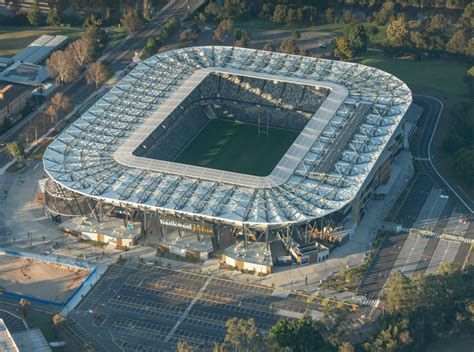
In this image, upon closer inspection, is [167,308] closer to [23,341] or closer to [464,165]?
[23,341]

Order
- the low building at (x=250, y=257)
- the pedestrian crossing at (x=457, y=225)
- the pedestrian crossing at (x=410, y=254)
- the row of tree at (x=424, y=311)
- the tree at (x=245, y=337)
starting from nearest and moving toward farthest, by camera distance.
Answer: the tree at (x=245, y=337)
the row of tree at (x=424, y=311)
the low building at (x=250, y=257)
the pedestrian crossing at (x=410, y=254)
the pedestrian crossing at (x=457, y=225)

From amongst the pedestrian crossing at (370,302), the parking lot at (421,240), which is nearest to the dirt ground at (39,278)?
the pedestrian crossing at (370,302)

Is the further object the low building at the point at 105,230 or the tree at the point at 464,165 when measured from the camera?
the tree at the point at 464,165

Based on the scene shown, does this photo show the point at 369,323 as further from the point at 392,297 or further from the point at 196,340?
the point at 196,340

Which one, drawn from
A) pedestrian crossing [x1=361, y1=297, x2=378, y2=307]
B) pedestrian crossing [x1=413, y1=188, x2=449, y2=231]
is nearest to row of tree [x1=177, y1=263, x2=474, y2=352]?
pedestrian crossing [x1=361, y1=297, x2=378, y2=307]

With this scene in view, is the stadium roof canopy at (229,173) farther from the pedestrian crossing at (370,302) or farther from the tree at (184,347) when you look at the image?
the tree at (184,347)

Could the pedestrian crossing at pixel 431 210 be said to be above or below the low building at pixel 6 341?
below

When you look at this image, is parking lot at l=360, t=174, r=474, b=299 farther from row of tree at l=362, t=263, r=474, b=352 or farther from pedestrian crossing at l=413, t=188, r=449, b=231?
row of tree at l=362, t=263, r=474, b=352
